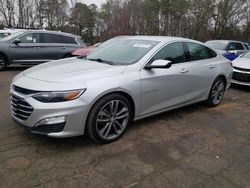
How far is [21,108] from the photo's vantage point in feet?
9.82

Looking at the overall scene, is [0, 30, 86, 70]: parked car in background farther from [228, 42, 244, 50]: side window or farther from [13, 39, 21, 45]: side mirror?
[228, 42, 244, 50]: side window

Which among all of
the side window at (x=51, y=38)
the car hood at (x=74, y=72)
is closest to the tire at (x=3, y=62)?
the side window at (x=51, y=38)

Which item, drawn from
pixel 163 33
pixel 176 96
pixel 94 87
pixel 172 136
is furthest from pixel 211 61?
pixel 163 33

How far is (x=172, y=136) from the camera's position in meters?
3.66

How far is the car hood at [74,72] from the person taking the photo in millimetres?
3053

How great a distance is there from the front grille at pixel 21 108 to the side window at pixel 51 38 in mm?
6595

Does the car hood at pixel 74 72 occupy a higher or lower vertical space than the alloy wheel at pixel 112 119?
higher

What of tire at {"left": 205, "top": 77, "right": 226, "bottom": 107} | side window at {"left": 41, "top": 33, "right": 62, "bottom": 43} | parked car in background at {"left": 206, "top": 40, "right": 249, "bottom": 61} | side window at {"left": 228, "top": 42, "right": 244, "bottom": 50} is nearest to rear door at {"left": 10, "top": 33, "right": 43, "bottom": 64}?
side window at {"left": 41, "top": 33, "right": 62, "bottom": 43}

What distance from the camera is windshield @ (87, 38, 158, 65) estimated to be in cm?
371

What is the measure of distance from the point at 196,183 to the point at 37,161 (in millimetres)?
1795

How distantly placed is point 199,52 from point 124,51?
1641 mm

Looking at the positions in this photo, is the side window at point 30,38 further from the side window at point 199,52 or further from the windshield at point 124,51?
the side window at point 199,52

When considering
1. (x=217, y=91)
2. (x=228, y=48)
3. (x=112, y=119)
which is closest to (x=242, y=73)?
(x=217, y=91)

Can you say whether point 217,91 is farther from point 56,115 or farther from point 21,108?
point 21,108
